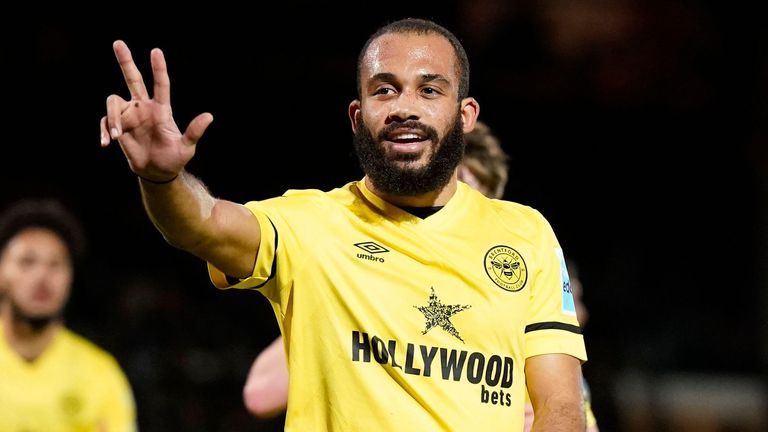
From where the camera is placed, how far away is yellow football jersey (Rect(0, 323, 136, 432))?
6.14 metres

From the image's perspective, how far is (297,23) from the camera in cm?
946

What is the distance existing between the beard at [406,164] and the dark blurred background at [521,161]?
5.01 metres

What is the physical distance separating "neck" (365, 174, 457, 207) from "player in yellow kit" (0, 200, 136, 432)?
3.27 meters

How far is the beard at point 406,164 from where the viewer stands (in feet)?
10.7

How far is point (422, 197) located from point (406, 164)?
0.15 metres

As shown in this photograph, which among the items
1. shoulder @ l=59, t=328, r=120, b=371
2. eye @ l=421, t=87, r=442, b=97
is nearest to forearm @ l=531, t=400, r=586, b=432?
eye @ l=421, t=87, r=442, b=97

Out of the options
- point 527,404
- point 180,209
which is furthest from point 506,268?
point 180,209

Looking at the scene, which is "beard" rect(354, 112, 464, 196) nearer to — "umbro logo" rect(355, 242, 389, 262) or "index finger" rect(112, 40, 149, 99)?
"umbro logo" rect(355, 242, 389, 262)

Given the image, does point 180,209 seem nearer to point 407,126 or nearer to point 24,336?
point 407,126

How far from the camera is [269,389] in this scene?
4.13m

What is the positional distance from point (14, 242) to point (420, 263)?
3.66 m

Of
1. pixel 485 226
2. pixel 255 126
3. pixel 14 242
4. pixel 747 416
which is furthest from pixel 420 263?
pixel 747 416

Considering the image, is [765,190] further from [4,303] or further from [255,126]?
Answer: [4,303]

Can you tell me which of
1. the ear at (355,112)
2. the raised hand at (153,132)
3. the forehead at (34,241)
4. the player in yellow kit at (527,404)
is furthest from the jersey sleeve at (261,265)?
the forehead at (34,241)
